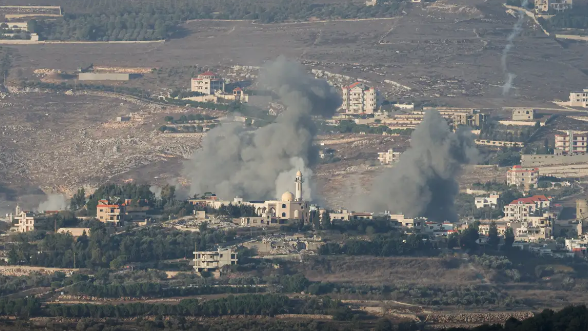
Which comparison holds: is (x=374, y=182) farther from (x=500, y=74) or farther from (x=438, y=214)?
(x=500, y=74)

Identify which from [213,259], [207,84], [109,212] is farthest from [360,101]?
[213,259]

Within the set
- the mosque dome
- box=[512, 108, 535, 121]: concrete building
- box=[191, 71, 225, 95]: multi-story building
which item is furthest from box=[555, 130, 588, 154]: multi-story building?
the mosque dome

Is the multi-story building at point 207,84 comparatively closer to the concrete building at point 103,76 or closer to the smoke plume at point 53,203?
the concrete building at point 103,76

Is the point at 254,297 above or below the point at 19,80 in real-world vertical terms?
below

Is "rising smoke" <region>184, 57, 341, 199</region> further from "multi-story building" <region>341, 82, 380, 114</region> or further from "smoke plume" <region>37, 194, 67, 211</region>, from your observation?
"multi-story building" <region>341, 82, 380, 114</region>

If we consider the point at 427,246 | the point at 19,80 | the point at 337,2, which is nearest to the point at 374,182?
the point at 427,246

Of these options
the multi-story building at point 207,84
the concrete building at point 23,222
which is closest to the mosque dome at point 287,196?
the concrete building at point 23,222
